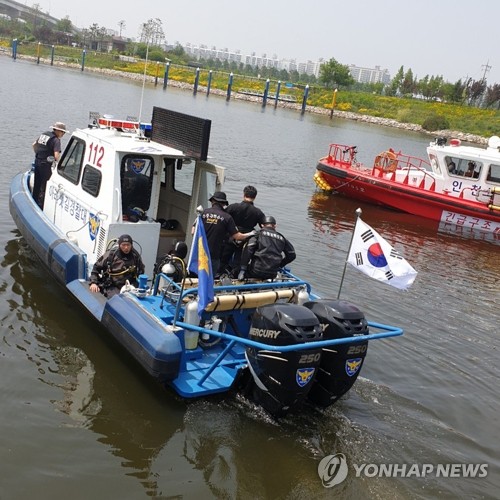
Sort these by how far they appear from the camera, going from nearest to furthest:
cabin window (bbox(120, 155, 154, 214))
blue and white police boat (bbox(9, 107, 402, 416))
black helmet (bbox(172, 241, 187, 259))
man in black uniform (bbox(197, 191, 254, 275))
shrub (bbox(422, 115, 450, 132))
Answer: blue and white police boat (bbox(9, 107, 402, 416)) < man in black uniform (bbox(197, 191, 254, 275)) < black helmet (bbox(172, 241, 187, 259)) < cabin window (bbox(120, 155, 154, 214)) < shrub (bbox(422, 115, 450, 132))

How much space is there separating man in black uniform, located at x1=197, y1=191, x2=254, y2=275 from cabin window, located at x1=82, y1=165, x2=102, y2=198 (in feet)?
5.53

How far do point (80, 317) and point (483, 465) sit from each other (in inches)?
195

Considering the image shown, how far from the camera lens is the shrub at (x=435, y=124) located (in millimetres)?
65125

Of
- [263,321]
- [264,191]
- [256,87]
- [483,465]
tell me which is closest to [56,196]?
[263,321]

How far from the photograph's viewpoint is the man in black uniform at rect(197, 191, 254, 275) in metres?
7.00

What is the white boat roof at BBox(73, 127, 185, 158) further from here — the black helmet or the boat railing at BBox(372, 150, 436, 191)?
the boat railing at BBox(372, 150, 436, 191)

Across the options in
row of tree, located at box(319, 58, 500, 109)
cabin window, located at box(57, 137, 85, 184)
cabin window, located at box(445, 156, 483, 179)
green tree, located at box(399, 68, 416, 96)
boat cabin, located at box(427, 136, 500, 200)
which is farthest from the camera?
green tree, located at box(399, 68, 416, 96)

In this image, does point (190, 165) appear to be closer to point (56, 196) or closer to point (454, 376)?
point (56, 196)

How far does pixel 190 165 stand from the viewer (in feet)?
28.0

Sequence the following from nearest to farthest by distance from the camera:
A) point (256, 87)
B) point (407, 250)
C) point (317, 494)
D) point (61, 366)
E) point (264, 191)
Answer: point (317, 494), point (61, 366), point (407, 250), point (264, 191), point (256, 87)

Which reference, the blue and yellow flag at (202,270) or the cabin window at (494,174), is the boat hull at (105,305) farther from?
the cabin window at (494,174)

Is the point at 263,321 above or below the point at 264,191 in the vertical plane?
above

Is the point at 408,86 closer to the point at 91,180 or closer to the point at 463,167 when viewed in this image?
the point at 463,167

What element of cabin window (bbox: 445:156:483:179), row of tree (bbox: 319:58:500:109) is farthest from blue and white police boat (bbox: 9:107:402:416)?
row of tree (bbox: 319:58:500:109)
